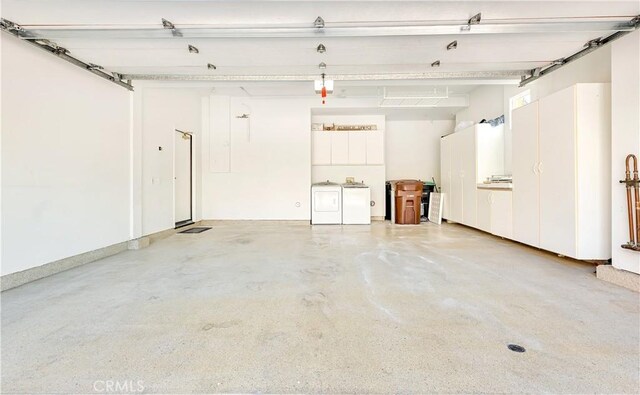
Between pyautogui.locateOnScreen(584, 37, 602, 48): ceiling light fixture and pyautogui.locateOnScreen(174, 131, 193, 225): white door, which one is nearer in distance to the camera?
Result: pyautogui.locateOnScreen(584, 37, 602, 48): ceiling light fixture

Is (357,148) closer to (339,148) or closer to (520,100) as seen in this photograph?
(339,148)

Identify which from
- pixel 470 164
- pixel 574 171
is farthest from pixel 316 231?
pixel 574 171

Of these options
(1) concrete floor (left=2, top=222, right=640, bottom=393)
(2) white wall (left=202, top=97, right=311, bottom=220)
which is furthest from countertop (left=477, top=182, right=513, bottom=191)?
(2) white wall (left=202, top=97, right=311, bottom=220)

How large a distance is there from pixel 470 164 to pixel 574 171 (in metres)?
2.44

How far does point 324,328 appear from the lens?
5.78ft

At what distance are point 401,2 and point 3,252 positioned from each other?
428 cm

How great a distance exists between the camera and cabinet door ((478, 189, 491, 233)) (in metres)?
4.74

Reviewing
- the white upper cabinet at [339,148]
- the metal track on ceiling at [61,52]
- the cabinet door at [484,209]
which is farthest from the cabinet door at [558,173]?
the metal track on ceiling at [61,52]

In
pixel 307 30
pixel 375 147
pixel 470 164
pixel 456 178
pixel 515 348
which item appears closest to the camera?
pixel 515 348

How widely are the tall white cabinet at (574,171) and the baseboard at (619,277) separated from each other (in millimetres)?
342

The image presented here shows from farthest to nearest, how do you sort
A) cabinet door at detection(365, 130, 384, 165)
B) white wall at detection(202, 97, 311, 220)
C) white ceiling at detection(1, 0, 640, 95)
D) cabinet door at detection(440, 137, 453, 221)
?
cabinet door at detection(365, 130, 384, 165), white wall at detection(202, 97, 311, 220), cabinet door at detection(440, 137, 453, 221), white ceiling at detection(1, 0, 640, 95)

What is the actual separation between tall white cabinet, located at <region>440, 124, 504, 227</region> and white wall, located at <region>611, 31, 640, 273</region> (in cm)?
247

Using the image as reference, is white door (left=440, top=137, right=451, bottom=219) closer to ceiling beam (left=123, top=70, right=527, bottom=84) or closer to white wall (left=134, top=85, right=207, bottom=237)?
ceiling beam (left=123, top=70, right=527, bottom=84)

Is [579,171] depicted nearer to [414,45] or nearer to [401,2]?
[414,45]
